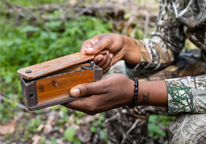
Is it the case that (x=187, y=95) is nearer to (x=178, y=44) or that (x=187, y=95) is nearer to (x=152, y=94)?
(x=152, y=94)

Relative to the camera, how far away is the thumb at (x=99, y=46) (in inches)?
50.9

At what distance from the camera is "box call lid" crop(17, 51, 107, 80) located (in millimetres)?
1043

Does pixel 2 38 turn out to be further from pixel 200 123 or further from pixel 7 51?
pixel 200 123

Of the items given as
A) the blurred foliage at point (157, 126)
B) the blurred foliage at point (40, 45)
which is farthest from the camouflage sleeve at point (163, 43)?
the blurred foliage at point (40, 45)

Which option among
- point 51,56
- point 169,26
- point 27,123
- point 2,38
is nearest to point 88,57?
point 169,26

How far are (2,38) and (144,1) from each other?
2788 millimetres

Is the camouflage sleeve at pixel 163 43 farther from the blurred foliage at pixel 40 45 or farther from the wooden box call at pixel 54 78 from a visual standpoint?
the blurred foliage at pixel 40 45

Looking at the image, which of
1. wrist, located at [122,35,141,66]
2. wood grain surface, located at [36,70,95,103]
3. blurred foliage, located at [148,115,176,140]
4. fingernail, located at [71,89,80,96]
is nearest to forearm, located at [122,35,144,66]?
wrist, located at [122,35,141,66]

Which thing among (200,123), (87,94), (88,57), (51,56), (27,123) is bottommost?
(27,123)

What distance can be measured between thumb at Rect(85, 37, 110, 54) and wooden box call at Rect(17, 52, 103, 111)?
0.04 meters

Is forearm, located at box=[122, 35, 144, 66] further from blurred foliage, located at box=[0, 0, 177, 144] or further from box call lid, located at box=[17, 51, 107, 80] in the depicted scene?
blurred foliage, located at box=[0, 0, 177, 144]

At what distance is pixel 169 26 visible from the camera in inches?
69.4

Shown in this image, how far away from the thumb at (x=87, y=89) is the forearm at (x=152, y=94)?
29cm

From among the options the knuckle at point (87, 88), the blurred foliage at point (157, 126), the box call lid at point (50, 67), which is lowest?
the blurred foliage at point (157, 126)
